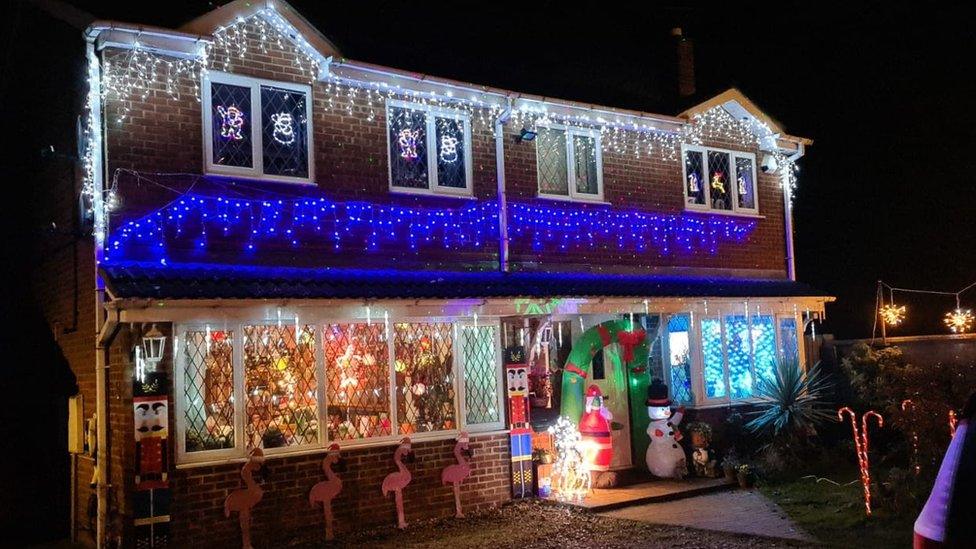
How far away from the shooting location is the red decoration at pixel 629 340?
44.0ft

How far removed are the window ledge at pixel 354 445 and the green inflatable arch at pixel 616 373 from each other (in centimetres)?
162

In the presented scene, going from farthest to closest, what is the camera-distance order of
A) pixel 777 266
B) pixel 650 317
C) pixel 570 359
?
pixel 777 266 → pixel 650 317 → pixel 570 359

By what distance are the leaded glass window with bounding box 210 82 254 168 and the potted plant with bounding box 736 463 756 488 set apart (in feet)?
28.5

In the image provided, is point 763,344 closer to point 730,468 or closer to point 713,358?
point 713,358

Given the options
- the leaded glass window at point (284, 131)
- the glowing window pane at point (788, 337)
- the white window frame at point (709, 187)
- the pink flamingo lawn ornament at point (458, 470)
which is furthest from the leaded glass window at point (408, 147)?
the glowing window pane at point (788, 337)

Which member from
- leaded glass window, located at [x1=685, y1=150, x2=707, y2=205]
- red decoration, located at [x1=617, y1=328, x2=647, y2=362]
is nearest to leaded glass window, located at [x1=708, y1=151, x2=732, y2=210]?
leaded glass window, located at [x1=685, y1=150, x2=707, y2=205]

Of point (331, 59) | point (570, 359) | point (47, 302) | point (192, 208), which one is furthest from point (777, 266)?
point (47, 302)

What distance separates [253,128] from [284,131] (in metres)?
0.46

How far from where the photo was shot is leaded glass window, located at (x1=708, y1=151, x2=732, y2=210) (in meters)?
15.9

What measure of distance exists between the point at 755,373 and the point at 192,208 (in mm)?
10611

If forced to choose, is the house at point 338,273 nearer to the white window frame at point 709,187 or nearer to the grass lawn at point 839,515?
the white window frame at point 709,187

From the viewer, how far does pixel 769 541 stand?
959cm

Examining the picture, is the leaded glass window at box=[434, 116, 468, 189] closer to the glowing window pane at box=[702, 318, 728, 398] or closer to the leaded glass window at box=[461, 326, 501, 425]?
the leaded glass window at box=[461, 326, 501, 425]

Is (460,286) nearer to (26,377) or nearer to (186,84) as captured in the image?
(186,84)
